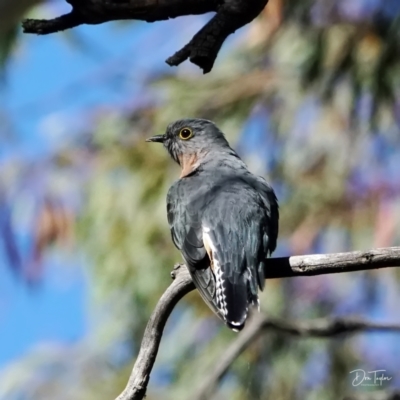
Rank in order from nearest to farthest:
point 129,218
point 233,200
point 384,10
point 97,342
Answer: point 233,200, point 384,10, point 129,218, point 97,342

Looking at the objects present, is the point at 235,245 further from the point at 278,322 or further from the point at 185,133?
the point at 185,133

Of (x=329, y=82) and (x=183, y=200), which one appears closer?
(x=183, y=200)

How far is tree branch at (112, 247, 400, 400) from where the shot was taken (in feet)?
12.4

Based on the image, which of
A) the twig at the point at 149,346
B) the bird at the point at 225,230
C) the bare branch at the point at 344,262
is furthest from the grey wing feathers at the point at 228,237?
the bare branch at the point at 344,262

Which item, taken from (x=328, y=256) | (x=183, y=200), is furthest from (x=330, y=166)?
(x=328, y=256)

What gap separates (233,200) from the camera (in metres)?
5.05

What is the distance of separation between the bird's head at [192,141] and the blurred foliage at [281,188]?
1972 millimetres

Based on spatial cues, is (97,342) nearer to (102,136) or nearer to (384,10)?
(102,136)

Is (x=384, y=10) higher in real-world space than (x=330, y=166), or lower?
higher

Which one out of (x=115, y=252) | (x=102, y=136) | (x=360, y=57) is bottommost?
(x=115, y=252)

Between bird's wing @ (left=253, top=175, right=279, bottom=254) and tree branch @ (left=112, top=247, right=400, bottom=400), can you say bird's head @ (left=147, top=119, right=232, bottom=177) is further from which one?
tree branch @ (left=112, top=247, right=400, bottom=400)

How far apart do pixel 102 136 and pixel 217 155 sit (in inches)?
133

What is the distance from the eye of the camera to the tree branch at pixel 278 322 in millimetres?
3766
